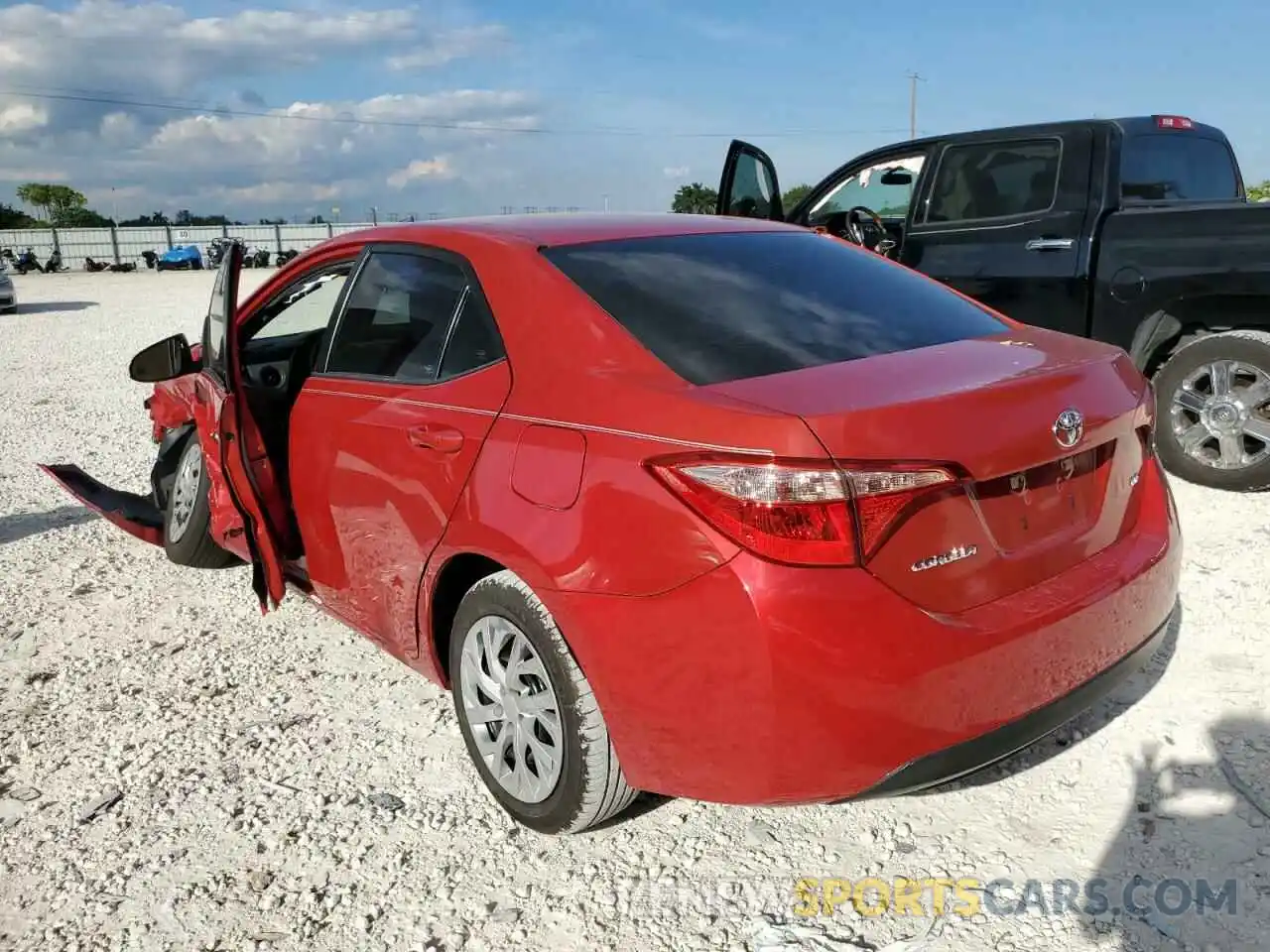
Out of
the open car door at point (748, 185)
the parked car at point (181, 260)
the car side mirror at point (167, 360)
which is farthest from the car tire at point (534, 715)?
the parked car at point (181, 260)

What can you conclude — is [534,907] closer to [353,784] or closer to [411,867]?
[411,867]

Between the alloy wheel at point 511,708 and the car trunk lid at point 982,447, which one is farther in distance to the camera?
the alloy wheel at point 511,708

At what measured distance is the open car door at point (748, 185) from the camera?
5.78 m

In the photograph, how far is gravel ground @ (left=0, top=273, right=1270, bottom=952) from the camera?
2.33m

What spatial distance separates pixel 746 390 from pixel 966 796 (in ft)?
4.59

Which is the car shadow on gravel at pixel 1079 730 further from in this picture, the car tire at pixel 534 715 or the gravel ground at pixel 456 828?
the car tire at pixel 534 715

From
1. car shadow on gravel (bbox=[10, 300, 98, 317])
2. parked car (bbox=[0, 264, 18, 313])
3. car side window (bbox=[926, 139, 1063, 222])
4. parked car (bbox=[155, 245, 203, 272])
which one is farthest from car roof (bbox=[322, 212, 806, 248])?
parked car (bbox=[155, 245, 203, 272])

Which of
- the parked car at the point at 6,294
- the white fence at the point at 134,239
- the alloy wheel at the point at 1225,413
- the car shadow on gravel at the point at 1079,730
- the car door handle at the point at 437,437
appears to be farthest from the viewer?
the white fence at the point at 134,239

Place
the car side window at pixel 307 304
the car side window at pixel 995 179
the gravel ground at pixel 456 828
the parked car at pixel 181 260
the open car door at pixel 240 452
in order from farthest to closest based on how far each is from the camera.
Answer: the parked car at pixel 181 260 → the car side window at pixel 995 179 → the car side window at pixel 307 304 → the open car door at pixel 240 452 → the gravel ground at pixel 456 828

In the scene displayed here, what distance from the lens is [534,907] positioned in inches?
95.0

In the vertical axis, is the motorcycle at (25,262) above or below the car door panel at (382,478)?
above

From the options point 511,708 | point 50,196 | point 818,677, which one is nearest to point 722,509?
point 818,677

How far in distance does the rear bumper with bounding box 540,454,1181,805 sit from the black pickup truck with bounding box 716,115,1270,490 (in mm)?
3424

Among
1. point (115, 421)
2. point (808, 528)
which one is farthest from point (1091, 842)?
point (115, 421)
